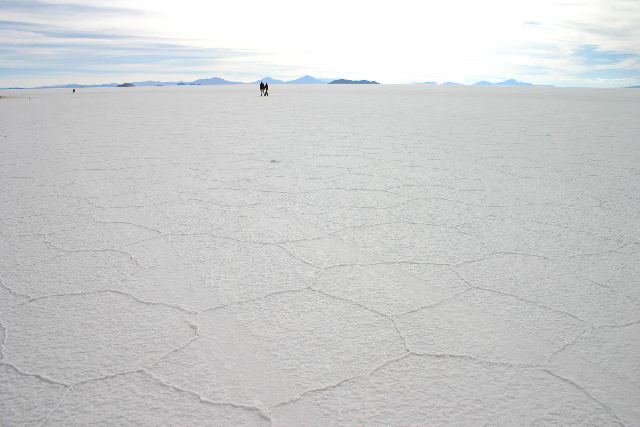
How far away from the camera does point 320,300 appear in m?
1.39

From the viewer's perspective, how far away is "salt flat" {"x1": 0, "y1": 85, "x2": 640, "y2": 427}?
3.17ft

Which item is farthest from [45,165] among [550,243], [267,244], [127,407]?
[550,243]

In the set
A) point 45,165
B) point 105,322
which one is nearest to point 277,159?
point 45,165

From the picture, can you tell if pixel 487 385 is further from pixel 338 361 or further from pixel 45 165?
pixel 45 165

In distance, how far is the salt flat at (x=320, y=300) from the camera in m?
0.96

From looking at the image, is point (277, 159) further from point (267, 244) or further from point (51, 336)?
point (51, 336)

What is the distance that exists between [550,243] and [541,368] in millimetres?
967

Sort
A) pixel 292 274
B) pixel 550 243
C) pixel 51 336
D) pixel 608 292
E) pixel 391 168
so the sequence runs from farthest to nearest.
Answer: pixel 391 168
pixel 550 243
pixel 292 274
pixel 608 292
pixel 51 336

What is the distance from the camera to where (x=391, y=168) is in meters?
3.45

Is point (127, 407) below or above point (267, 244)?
below

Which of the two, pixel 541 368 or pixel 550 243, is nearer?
pixel 541 368

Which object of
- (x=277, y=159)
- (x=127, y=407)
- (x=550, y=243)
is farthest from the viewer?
(x=277, y=159)

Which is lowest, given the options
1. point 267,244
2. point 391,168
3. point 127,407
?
point 127,407

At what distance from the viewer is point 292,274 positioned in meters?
1.58
